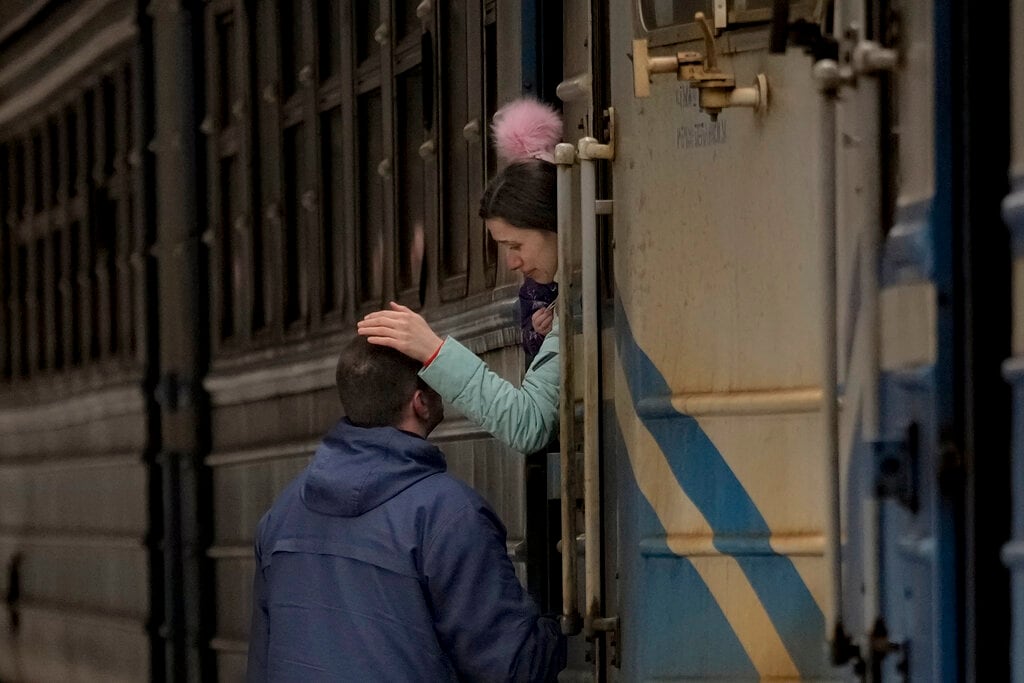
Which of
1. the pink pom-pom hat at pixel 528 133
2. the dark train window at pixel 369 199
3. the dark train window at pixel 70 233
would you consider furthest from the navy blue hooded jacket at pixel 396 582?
the dark train window at pixel 70 233

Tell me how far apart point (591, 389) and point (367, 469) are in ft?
1.60

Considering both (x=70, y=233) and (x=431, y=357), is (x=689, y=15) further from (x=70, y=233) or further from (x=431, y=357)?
(x=70, y=233)

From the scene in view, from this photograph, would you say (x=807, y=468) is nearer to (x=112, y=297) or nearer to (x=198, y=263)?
(x=198, y=263)

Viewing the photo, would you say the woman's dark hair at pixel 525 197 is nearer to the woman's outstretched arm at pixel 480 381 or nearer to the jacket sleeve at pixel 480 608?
the woman's outstretched arm at pixel 480 381

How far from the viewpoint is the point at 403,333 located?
410 centimetres

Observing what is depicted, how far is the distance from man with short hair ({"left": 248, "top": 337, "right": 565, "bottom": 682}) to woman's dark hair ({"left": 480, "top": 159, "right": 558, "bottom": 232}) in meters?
0.34

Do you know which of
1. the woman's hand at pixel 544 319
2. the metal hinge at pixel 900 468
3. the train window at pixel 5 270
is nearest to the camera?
the metal hinge at pixel 900 468

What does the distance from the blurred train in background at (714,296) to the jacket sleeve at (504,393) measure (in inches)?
2.4

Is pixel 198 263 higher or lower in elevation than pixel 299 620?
higher

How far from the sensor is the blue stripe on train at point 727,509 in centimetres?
348

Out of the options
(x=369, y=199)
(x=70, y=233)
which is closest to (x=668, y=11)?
(x=369, y=199)

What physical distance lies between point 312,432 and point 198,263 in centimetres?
212

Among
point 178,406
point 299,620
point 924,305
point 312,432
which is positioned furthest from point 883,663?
point 178,406

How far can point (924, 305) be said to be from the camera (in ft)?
8.58
